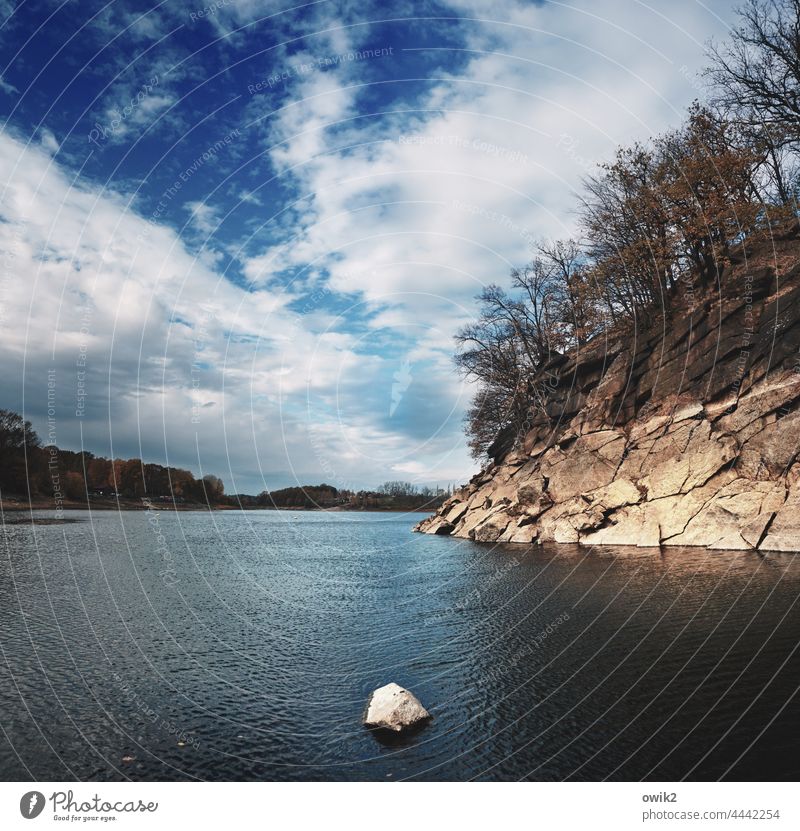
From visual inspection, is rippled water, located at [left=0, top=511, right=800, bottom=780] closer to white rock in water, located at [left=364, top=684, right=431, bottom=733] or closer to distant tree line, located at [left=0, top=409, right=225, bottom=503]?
white rock in water, located at [left=364, top=684, right=431, bottom=733]

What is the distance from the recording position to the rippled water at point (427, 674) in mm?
9047

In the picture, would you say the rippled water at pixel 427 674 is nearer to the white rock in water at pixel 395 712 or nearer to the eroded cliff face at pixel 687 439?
the white rock in water at pixel 395 712

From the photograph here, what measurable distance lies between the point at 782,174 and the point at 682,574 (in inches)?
1584

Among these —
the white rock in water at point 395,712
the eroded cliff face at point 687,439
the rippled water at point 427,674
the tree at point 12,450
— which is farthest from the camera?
the tree at point 12,450

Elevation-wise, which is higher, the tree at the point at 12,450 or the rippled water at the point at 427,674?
the tree at the point at 12,450

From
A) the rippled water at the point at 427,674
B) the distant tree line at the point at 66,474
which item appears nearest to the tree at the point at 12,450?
the distant tree line at the point at 66,474

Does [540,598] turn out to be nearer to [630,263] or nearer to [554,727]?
[554,727]

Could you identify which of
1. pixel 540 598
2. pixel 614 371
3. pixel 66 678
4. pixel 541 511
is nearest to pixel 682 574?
pixel 540 598

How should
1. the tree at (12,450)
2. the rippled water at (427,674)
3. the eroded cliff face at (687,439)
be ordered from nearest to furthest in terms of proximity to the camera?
the rippled water at (427,674) → the eroded cliff face at (687,439) → the tree at (12,450)

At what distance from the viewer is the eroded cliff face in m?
30.2

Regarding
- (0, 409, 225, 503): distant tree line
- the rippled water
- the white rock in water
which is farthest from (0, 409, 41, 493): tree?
the white rock in water

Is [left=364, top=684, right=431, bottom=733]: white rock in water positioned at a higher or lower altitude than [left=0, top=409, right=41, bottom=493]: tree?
lower

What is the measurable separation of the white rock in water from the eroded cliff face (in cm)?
2667

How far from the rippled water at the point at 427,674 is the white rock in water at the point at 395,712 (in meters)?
0.38
